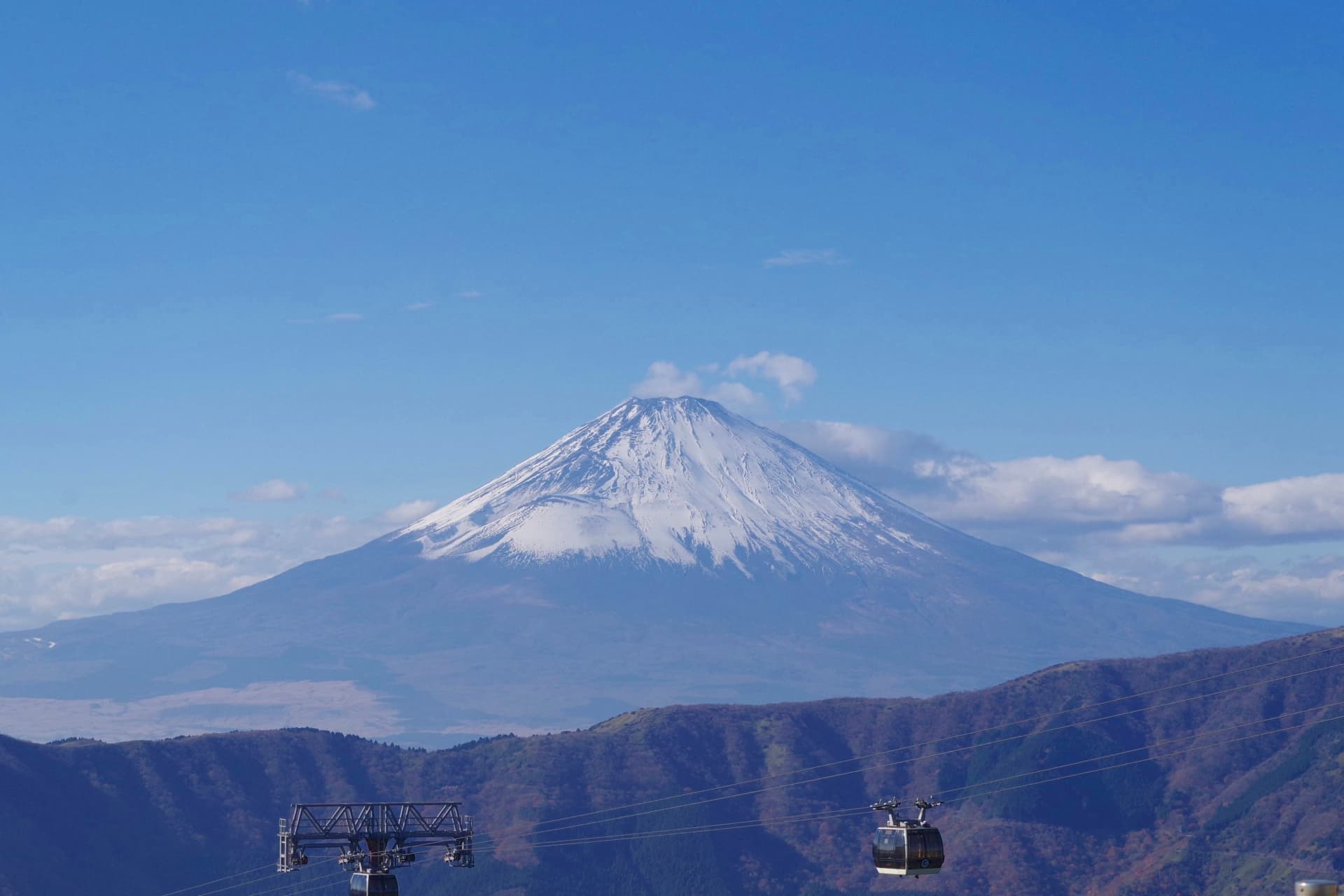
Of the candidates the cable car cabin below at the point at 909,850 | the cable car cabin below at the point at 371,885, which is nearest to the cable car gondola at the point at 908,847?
the cable car cabin below at the point at 909,850

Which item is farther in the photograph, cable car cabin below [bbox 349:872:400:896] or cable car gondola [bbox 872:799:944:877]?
cable car cabin below [bbox 349:872:400:896]

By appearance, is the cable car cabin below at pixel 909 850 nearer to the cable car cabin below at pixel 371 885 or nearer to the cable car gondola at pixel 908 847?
the cable car gondola at pixel 908 847

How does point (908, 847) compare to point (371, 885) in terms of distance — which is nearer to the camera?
point (908, 847)

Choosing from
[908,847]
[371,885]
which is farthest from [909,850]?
[371,885]

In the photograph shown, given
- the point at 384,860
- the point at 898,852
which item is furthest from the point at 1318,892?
the point at 384,860

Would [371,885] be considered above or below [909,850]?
below

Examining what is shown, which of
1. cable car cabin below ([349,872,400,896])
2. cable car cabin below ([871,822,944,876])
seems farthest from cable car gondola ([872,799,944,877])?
cable car cabin below ([349,872,400,896])

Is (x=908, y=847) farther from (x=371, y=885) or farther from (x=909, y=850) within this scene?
(x=371, y=885)

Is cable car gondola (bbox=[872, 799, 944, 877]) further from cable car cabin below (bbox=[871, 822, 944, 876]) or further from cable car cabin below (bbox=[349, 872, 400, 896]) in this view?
cable car cabin below (bbox=[349, 872, 400, 896])
